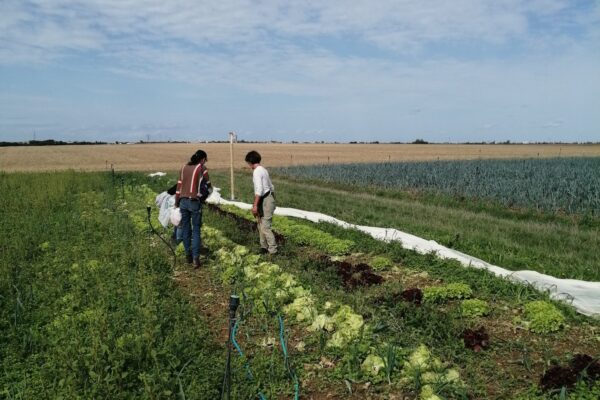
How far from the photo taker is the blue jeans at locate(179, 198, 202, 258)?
8469mm

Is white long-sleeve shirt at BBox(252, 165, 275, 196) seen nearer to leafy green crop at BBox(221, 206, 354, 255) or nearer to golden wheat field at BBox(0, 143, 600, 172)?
leafy green crop at BBox(221, 206, 354, 255)

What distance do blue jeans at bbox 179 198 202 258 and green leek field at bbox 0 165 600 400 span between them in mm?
404

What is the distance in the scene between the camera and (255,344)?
17.4ft

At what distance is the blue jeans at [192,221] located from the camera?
847cm

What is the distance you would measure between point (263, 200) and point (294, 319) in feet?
10.6

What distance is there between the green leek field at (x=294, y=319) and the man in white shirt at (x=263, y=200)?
1.10 ft

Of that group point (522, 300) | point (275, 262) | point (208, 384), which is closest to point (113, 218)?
point (275, 262)

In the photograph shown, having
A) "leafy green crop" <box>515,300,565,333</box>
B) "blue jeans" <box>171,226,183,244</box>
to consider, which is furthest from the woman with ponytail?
"leafy green crop" <box>515,300,565,333</box>

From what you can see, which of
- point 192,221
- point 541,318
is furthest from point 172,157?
point 541,318

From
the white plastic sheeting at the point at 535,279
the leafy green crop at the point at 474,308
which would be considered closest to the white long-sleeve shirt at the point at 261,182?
the white plastic sheeting at the point at 535,279

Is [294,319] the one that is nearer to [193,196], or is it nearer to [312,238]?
[193,196]

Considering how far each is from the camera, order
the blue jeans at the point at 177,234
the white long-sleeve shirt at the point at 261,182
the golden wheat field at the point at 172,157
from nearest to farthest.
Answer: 1. the white long-sleeve shirt at the point at 261,182
2. the blue jeans at the point at 177,234
3. the golden wheat field at the point at 172,157

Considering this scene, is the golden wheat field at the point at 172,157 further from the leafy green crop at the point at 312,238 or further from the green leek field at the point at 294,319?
the green leek field at the point at 294,319

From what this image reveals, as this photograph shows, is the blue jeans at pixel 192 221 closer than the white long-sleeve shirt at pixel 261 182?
No
